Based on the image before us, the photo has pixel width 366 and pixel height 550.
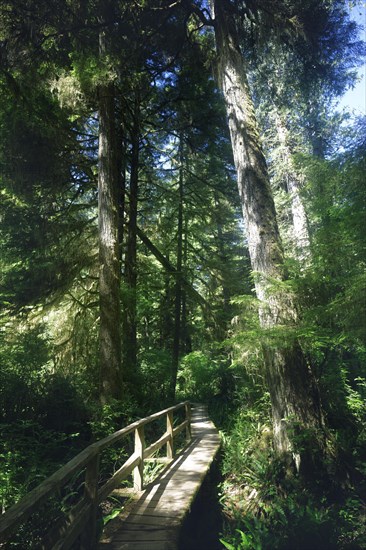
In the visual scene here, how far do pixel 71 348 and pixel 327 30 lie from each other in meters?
10.3

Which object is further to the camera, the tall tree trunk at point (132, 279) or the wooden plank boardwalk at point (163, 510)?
the tall tree trunk at point (132, 279)

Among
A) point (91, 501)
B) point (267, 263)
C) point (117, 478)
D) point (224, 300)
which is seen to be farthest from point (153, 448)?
point (224, 300)

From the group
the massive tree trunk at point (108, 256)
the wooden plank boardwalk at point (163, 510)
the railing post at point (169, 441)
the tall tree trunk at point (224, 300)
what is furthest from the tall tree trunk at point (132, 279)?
the wooden plank boardwalk at point (163, 510)

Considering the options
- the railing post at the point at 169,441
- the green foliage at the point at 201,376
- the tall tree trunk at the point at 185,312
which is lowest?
the railing post at the point at 169,441

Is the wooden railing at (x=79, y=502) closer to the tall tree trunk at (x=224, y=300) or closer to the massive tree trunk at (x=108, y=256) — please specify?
the massive tree trunk at (x=108, y=256)

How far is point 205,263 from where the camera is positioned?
13812mm

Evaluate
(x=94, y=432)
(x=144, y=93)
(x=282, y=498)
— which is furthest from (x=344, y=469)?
(x=144, y=93)

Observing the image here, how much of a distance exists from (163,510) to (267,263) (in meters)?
4.21

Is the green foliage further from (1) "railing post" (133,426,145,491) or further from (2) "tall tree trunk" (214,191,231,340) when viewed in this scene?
(1) "railing post" (133,426,145,491)

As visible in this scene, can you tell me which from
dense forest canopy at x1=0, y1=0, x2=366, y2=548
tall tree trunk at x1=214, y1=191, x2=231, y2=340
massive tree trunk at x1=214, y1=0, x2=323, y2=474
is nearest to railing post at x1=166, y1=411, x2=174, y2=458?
dense forest canopy at x1=0, y1=0, x2=366, y2=548

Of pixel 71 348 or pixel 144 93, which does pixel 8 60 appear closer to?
pixel 144 93

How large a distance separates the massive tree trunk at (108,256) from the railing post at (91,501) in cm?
423

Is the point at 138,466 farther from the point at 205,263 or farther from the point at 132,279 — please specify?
the point at 205,263

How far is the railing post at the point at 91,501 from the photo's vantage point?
3.69m
